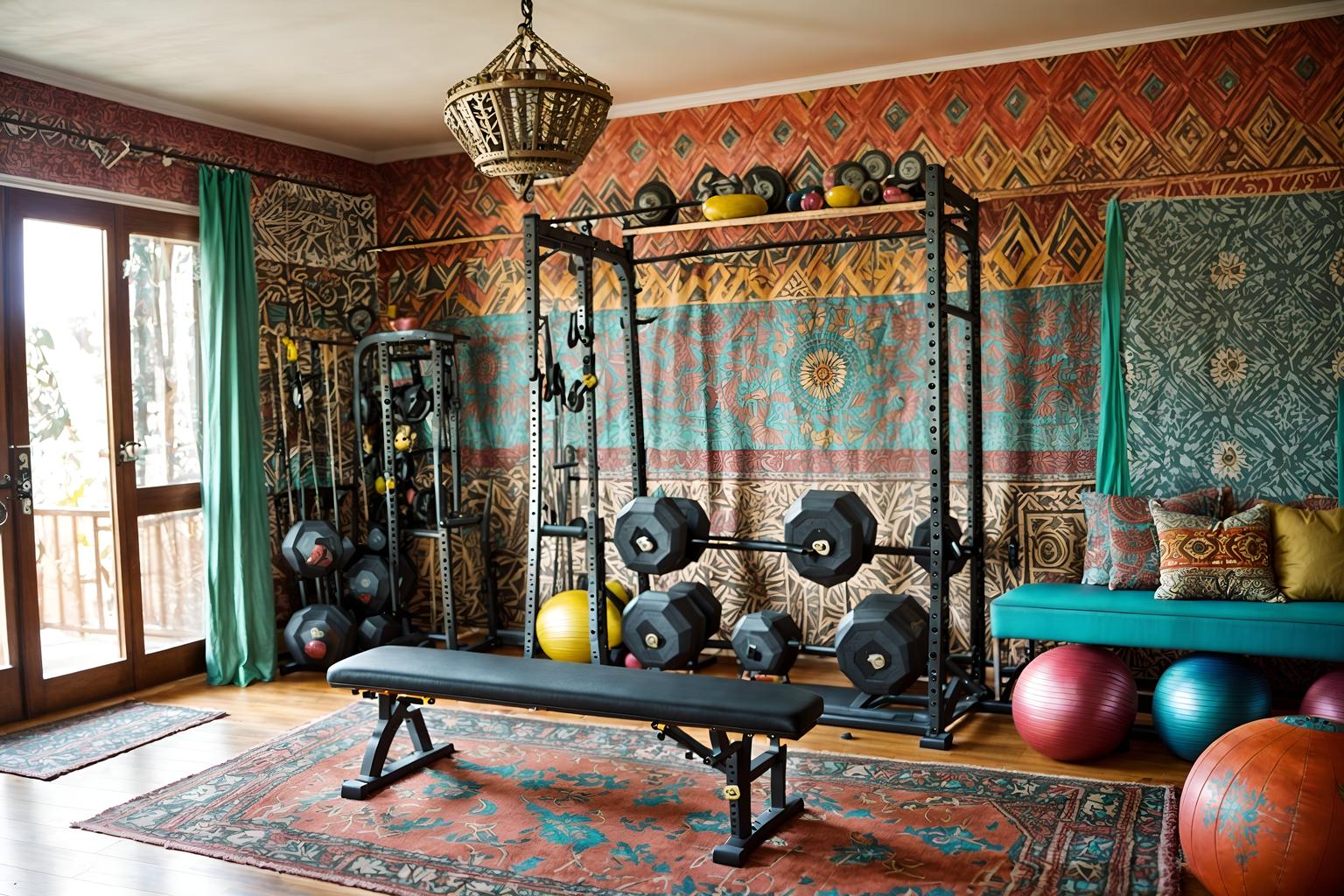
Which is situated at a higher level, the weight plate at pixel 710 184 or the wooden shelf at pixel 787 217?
the weight plate at pixel 710 184

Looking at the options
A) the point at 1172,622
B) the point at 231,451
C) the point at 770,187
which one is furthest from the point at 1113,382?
the point at 231,451

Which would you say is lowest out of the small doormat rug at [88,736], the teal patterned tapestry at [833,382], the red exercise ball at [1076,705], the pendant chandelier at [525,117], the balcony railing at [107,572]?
the small doormat rug at [88,736]

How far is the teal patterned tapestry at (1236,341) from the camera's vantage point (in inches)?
180

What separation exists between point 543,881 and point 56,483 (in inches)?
129

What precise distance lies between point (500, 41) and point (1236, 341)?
3.45 m

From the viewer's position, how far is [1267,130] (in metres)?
4.64

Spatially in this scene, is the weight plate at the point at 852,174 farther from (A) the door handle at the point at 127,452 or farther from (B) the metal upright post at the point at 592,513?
(A) the door handle at the point at 127,452

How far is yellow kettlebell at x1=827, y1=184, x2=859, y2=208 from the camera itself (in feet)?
16.9

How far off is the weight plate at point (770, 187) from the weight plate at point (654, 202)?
1.40 ft

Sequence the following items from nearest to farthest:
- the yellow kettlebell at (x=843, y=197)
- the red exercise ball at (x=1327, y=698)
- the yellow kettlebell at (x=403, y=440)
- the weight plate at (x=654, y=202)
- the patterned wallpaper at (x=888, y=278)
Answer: the red exercise ball at (x=1327, y=698)
the patterned wallpaper at (x=888, y=278)
the yellow kettlebell at (x=843, y=197)
the weight plate at (x=654, y=202)
the yellow kettlebell at (x=403, y=440)

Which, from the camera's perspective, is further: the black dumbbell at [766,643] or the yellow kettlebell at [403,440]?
the yellow kettlebell at [403,440]

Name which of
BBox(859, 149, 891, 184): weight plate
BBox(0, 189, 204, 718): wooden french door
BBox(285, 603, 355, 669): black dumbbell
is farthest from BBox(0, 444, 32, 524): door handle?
BBox(859, 149, 891, 184): weight plate

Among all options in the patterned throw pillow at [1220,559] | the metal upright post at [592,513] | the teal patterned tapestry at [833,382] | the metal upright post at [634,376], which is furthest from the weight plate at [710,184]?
the patterned throw pillow at [1220,559]

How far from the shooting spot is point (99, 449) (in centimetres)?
517
